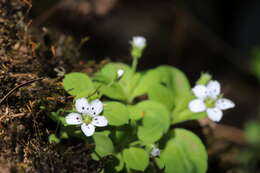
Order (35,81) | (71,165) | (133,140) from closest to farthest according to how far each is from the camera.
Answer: (71,165) → (35,81) → (133,140)

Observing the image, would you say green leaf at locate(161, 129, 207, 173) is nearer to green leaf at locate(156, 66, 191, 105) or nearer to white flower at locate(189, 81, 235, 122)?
white flower at locate(189, 81, 235, 122)

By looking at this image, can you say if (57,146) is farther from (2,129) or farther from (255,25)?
(255,25)

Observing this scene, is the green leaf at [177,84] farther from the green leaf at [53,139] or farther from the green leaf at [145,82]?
the green leaf at [53,139]

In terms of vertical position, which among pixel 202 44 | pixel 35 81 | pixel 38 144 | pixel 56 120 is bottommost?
pixel 38 144

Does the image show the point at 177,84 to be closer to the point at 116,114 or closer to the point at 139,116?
the point at 139,116

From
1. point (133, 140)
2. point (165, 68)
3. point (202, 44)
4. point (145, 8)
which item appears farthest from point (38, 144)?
point (202, 44)

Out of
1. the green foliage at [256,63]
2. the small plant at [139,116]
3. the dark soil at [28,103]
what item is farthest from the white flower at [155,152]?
the green foliage at [256,63]
